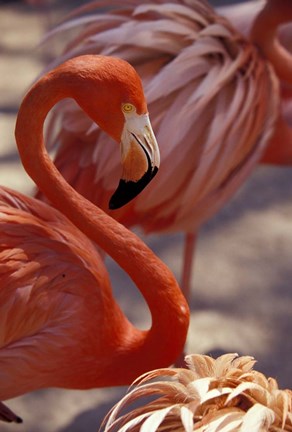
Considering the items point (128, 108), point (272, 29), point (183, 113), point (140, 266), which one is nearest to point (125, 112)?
point (128, 108)

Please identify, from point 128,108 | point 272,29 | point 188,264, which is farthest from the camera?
point 188,264

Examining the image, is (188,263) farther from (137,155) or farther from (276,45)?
(137,155)

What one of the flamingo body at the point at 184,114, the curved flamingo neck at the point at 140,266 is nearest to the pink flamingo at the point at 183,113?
the flamingo body at the point at 184,114

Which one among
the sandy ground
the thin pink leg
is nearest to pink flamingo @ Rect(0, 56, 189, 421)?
the sandy ground

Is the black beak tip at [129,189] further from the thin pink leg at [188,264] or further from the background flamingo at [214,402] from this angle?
the thin pink leg at [188,264]

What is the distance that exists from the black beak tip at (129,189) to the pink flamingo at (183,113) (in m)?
0.57

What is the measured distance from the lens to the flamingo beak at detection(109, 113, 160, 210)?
1.86 metres

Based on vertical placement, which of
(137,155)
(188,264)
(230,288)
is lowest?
(230,288)

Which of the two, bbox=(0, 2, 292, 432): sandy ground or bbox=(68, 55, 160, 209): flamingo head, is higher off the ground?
bbox=(68, 55, 160, 209): flamingo head

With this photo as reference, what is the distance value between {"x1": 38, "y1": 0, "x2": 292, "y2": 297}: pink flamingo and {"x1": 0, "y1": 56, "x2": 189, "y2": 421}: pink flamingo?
0.40 meters

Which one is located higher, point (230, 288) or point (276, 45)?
point (276, 45)

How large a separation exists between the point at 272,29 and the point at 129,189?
3.46ft

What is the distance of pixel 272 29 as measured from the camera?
8.90 feet

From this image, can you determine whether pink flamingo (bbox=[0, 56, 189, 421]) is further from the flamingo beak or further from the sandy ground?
the sandy ground
